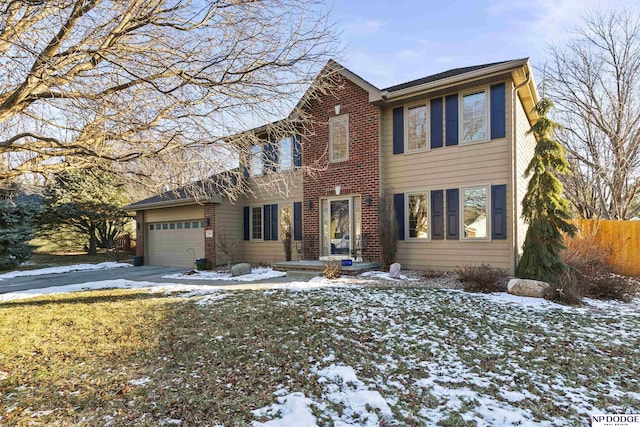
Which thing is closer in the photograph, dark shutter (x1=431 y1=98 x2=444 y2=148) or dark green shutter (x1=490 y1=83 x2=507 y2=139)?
dark green shutter (x1=490 y1=83 x2=507 y2=139)

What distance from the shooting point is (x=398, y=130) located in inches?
418

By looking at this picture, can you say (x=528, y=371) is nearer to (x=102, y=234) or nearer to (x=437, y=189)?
(x=437, y=189)

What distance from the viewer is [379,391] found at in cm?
332

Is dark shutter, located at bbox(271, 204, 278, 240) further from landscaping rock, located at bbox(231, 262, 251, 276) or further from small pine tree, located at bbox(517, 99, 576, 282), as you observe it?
small pine tree, located at bbox(517, 99, 576, 282)

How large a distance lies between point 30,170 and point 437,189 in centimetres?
888

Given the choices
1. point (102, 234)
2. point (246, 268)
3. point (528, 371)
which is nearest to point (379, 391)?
point (528, 371)

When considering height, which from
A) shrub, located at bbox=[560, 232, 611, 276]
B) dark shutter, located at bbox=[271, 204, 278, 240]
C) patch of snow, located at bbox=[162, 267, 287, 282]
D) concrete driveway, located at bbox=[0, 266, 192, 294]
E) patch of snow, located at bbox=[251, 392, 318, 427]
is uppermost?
dark shutter, located at bbox=[271, 204, 278, 240]

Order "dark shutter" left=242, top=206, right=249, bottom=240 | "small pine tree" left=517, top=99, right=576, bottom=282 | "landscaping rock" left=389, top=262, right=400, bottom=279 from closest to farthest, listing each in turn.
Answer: "small pine tree" left=517, top=99, right=576, bottom=282 < "landscaping rock" left=389, top=262, right=400, bottom=279 < "dark shutter" left=242, top=206, right=249, bottom=240

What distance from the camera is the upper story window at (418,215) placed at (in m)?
10.1

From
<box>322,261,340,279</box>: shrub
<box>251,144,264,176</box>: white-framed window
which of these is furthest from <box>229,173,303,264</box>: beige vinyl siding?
<box>251,144,264,176</box>: white-framed window

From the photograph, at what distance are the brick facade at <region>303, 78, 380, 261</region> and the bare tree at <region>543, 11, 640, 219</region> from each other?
1166 centimetres

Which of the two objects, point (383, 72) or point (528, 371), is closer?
point (528, 371)

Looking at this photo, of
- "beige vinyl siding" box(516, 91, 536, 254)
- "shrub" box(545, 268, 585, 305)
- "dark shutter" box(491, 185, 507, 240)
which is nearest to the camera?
"shrub" box(545, 268, 585, 305)

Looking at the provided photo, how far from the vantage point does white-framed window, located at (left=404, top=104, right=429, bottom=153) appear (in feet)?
33.4
